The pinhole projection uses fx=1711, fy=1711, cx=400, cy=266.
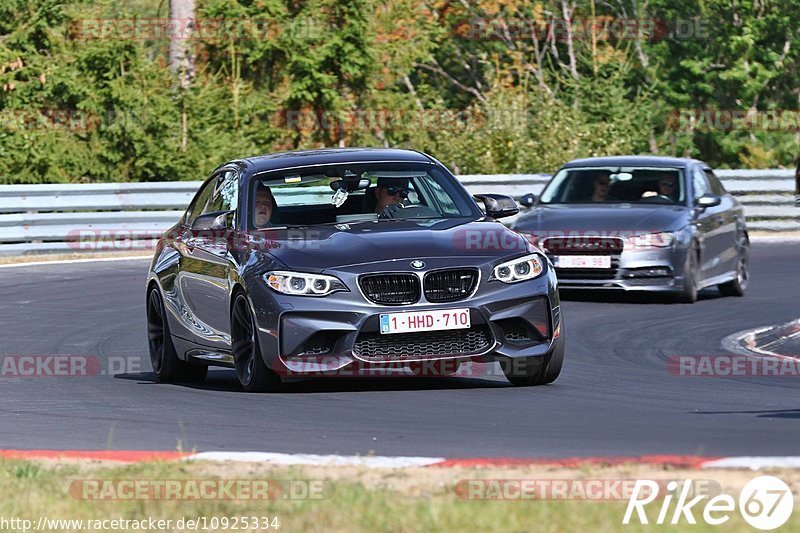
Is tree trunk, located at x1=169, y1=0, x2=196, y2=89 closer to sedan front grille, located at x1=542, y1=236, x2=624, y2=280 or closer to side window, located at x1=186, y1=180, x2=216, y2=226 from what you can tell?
sedan front grille, located at x1=542, y1=236, x2=624, y2=280

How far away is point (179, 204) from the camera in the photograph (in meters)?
24.2

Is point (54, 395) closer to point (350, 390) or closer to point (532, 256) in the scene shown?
point (350, 390)

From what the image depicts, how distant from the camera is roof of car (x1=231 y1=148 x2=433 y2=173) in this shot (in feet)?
37.5

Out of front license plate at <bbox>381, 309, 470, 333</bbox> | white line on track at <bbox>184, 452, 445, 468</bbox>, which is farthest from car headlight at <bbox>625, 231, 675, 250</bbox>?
white line on track at <bbox>184, 452, 445, 468</bbox>

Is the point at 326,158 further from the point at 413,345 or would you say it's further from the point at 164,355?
the point at 413,345

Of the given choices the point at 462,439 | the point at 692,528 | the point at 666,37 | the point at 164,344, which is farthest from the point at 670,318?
the point at 666,37

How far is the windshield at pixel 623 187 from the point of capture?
18.0 meters

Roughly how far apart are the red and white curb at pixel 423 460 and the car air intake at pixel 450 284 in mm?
2514

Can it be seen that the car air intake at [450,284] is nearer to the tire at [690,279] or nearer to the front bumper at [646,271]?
the front bumper at [646,271]

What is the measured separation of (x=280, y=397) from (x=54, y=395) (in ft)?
5.65

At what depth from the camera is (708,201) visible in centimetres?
1739

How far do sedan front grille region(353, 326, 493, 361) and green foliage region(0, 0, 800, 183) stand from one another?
17.5 metres

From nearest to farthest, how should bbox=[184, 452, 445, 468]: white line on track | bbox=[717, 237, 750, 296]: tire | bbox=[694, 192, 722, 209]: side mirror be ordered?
bbox=[184, 452, 445, 468]: white line on track
bbox=[694, 192, 722, 209]: side mirror
bbox=[717, 237, 750, 296]: tire

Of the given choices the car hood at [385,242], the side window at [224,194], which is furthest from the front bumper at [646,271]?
the car hood at [385,242]
